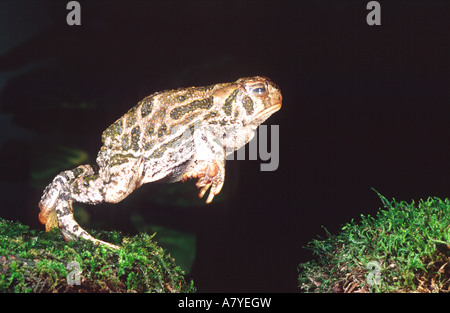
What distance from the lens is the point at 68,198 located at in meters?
2.71

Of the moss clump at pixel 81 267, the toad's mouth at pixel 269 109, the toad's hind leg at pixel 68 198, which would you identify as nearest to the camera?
the moss clump at pixel 81 267

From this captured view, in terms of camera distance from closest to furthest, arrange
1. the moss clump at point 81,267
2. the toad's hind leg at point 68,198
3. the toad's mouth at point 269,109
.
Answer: the moss clump at point 81,267 < the toad's hind leg at point 68,198 < the toad's mouth at point 269,109

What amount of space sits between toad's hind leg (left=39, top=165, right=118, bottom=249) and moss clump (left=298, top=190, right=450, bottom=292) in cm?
151

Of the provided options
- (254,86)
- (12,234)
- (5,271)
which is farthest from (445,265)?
(12,234)

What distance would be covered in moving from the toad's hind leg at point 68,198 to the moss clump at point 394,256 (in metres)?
1.51

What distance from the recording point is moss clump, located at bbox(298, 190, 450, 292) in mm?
2119

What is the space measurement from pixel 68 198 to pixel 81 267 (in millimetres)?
669

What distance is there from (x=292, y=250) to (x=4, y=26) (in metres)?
3.08

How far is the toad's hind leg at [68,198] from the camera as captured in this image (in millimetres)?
2648

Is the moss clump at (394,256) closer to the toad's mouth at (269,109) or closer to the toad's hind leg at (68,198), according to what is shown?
the toad's mouth at (269,109)

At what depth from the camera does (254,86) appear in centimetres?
275

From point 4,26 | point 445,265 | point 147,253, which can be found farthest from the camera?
point 4,26

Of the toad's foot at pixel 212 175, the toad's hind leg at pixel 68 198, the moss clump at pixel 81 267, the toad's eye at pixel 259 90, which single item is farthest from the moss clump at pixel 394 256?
the toad's hind leg at pixel 68 198
